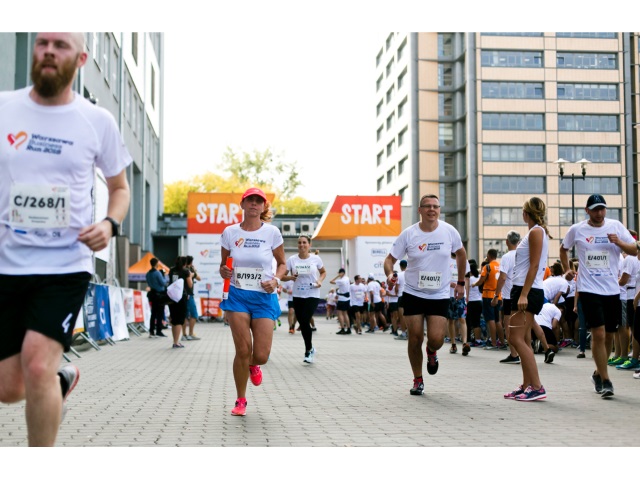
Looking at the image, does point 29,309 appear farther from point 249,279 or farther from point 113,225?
point 249,279

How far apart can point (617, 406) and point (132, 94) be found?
39524 mm

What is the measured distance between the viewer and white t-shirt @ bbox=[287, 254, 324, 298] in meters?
14.5

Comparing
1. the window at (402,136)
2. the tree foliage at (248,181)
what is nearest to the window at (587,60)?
the window at (402,136)

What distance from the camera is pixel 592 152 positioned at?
281ft

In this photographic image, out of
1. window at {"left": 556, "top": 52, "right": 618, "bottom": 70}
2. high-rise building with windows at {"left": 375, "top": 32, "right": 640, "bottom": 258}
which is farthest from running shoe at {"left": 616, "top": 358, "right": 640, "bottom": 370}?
window at {"left": 556, "top": 52, "right": 618, "bottom": 70}

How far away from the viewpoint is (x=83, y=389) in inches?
395

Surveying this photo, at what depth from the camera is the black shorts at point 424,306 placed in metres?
Answer: 9.49

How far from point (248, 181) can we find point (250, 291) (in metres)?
83.2

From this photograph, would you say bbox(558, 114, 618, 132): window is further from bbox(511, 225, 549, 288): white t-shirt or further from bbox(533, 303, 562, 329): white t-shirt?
bbox(511, 225, 549, 288): white t-shirt

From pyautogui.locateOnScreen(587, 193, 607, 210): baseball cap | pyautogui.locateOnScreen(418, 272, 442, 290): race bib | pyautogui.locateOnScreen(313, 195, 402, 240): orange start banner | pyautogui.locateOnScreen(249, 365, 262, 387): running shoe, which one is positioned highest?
pyautogui.locateOnScreen(313, 195, 402, 240): orange start banner

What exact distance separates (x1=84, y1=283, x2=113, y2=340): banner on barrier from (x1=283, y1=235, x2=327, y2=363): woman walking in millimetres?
4812

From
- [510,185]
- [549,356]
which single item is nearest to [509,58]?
[510,185]

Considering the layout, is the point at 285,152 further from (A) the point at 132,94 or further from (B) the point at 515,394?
(B) the point at 515,394
